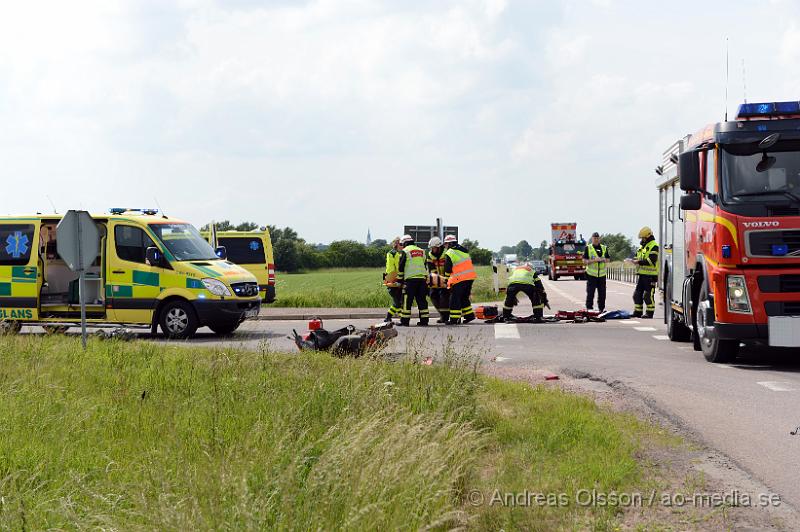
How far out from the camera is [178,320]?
1628 cm

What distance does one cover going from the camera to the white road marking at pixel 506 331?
54.1 feet

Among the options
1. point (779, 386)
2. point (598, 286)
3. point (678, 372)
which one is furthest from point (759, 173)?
point (598, 286)

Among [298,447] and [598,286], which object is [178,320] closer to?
[598,286]

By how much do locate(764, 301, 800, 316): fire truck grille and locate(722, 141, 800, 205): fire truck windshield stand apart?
1218 mm

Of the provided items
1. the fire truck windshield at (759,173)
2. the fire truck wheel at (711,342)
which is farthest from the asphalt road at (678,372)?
the fire truck windshield at (759,173)

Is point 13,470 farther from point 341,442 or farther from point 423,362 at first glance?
point 423,362

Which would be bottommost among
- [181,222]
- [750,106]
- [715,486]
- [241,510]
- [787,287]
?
[715,486]

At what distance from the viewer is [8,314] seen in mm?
16828

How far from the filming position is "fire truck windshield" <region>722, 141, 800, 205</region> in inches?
440

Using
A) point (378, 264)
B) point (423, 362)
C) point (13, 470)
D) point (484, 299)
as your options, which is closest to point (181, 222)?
point (423, 362)

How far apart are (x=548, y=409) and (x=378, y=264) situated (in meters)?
124

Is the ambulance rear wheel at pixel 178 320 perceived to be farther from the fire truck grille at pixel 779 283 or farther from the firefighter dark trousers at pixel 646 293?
the firefighter dark trousers at pixel 646 293

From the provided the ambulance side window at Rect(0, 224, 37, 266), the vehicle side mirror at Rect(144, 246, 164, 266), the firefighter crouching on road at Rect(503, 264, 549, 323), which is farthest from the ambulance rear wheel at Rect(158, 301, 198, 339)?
the firefighter crouching on road at Rect(503, 264, 549, 323)

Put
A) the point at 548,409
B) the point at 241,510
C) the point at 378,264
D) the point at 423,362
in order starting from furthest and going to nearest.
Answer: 1. the point at 378,264
2. the point at 423,362
3. the point at 548,409
4. the point at 241,510
